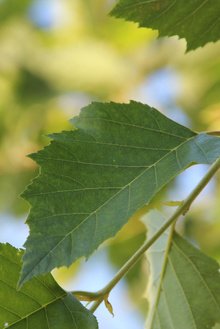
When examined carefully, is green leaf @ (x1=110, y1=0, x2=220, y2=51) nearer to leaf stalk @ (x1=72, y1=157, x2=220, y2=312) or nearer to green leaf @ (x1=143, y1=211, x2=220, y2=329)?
leaf stalk @ (x1=72, y1=157, x2=220, y2=312)

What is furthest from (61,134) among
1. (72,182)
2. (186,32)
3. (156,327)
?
(156,327)

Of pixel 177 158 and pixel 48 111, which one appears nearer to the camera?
pixel 177 158

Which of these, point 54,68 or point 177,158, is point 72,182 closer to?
point 177,158

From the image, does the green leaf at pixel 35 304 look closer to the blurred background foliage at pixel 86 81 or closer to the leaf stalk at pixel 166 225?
the leaf stalk at pixel 166 225

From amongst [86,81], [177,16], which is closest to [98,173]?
[177,16]

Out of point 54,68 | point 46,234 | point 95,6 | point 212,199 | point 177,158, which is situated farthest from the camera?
point 54,68
